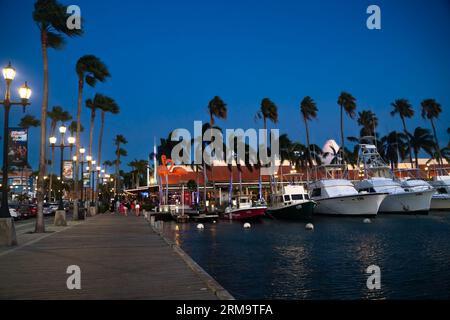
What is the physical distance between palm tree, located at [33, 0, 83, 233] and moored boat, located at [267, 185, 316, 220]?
93.3 ft

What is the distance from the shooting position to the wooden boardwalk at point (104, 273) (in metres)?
9.34

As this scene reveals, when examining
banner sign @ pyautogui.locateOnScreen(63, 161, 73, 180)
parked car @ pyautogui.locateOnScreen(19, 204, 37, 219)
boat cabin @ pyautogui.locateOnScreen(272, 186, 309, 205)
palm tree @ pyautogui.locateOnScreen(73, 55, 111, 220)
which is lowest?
parked car @ pyautogui.locateOnScreen(19, 204, 37, 219)

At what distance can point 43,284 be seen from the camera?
34.0ft

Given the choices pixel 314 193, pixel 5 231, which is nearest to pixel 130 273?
pixel 5 231

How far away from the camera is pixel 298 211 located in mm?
48719

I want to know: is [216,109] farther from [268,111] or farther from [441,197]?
[441,197]

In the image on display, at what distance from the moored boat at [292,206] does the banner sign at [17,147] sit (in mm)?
32337

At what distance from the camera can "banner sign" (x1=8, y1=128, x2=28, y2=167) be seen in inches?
808

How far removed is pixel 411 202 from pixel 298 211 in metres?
16.6

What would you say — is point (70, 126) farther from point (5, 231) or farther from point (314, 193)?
point (5, 231)

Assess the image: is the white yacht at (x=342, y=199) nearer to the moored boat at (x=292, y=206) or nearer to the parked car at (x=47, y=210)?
the moored boat at (x=292, y=206)

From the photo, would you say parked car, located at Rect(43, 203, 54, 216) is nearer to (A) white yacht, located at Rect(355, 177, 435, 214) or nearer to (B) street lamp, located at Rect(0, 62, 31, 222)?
(B) street lamp, located at Rect(0, 62, 31, 222)

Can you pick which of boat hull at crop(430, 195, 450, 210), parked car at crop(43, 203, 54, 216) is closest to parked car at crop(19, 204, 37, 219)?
parked car at crop(43, 203, 54, 216)
